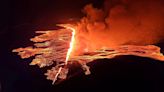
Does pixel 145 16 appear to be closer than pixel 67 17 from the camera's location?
Yes

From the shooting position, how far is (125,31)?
13.8 feet

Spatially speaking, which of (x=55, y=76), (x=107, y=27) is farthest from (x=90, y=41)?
(x=55, y=76)

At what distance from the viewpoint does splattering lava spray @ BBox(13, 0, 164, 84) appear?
414 cm

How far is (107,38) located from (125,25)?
236 mm

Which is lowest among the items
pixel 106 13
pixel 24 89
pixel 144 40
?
pixel 24 89

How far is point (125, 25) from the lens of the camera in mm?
4199

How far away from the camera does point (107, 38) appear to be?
423 centimetres

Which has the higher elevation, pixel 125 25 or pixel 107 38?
pixel 125 25

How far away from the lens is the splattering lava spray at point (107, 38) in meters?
4.14

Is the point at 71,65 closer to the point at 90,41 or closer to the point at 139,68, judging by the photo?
the point at 90,41

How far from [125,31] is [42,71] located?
3.24 feet

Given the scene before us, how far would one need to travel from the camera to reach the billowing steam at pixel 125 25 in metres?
4.16

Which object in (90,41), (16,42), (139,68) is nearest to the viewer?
(139,68)

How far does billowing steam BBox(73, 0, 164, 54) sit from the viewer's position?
4.16 metres
